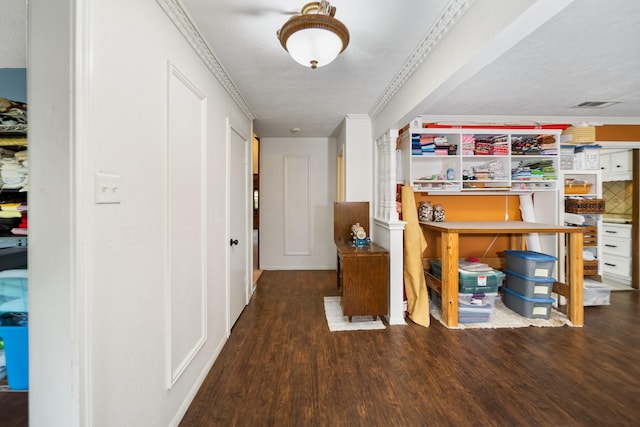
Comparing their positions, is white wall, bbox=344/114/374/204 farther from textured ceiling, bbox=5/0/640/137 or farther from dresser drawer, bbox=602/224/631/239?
dresser drawer, bbox=602/224/631/239

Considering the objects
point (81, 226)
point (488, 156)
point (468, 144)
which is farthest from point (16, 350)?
point (488, 156)

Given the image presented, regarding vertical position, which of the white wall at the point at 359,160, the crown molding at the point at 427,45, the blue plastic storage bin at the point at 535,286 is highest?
the crown molding at the point at 427,45

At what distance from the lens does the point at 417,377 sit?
6.88ft

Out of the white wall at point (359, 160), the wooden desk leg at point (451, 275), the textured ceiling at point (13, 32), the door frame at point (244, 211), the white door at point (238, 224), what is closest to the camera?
the textured ceiling at point (13, 32)

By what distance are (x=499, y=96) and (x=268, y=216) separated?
3.79m

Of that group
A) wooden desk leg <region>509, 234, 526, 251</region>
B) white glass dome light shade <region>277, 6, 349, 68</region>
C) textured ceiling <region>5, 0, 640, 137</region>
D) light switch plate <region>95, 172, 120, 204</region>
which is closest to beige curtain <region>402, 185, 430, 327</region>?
textured ceiling <region>5, 0, 640, 137</region>

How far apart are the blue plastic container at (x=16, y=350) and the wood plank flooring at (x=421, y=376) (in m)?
0.91

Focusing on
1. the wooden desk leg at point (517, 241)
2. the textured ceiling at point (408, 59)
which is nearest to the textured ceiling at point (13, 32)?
the textured ceiling at point (408, 59)

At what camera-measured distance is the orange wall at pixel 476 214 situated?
3947mm

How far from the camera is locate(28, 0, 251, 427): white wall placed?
0.93 m

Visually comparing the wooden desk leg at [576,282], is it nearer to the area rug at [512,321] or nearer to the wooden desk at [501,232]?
the wooden desk at [501,232]

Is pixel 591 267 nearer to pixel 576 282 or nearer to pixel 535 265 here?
pixel 576 282

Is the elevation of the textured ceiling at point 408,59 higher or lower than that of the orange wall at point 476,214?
higher

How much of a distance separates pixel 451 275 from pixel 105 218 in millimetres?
2878
